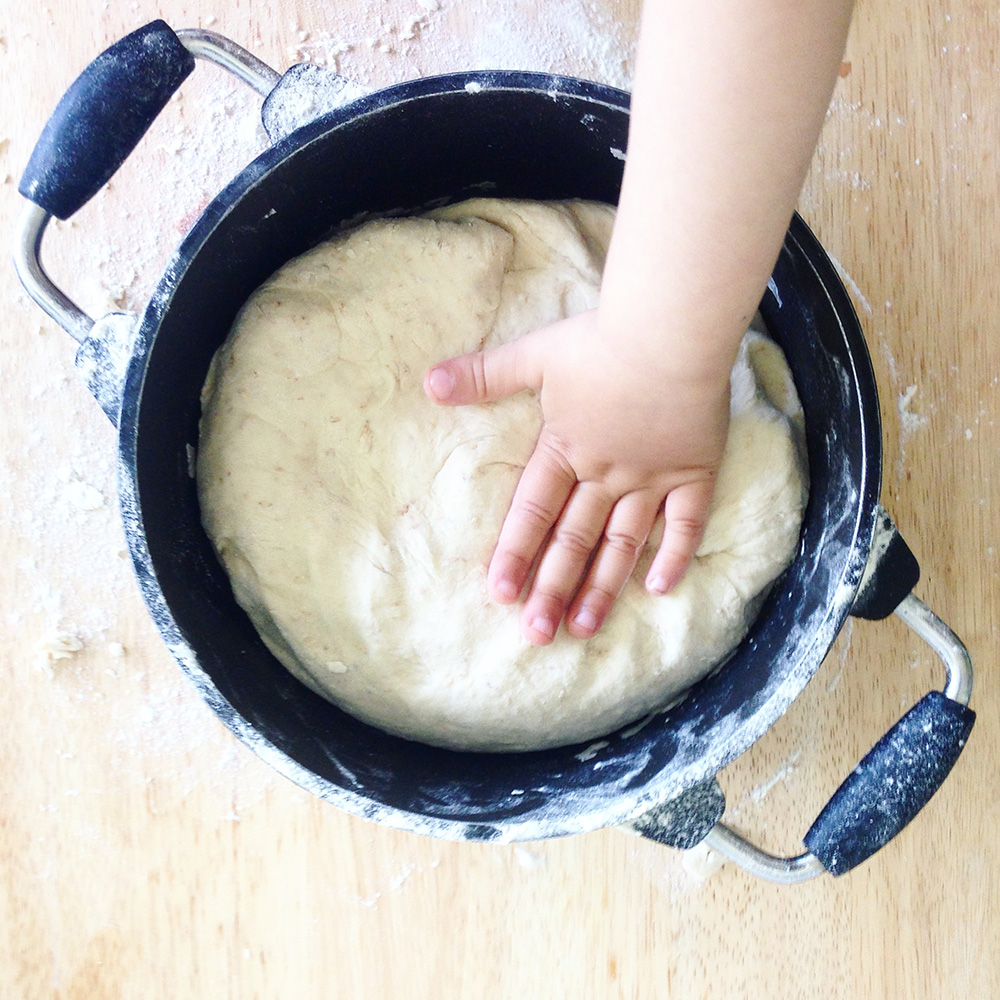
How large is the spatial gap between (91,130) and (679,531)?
0.50 metres

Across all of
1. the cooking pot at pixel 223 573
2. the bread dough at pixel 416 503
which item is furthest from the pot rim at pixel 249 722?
the bread dough at pixel 416 503

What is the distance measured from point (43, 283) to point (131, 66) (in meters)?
0.16

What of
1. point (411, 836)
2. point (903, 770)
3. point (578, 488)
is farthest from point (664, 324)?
point (411, 836)

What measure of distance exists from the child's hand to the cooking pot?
101 mm

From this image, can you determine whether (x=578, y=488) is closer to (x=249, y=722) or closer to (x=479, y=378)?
(x=479, y=378)

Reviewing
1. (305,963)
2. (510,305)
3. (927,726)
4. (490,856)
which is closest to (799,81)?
(510,305)

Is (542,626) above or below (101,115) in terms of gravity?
below

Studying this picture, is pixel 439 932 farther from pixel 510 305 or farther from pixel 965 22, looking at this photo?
pixel 965 22

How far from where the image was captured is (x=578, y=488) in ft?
2.21

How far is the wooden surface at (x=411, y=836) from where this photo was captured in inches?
30.4

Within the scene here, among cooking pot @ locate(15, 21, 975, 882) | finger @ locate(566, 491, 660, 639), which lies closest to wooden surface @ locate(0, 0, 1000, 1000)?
cooking pot @ locate(15, 21, 975, 882)

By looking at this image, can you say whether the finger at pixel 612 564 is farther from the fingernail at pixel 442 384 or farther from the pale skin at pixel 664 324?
the fingernail at pixel 442 384

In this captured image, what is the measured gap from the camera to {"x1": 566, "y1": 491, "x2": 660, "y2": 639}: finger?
0.67 meters

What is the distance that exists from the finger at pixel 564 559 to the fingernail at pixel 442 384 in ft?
0.41
